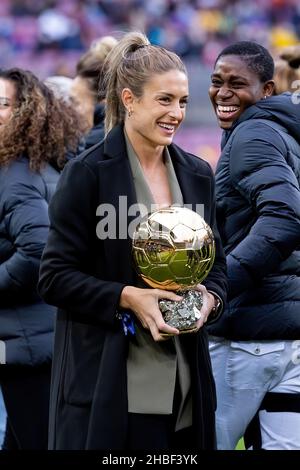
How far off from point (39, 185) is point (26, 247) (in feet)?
1.08

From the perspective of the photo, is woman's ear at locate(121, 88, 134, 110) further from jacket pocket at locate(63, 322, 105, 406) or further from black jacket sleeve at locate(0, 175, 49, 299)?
black jacket sleeve at locate(0, 175, 49, 299)

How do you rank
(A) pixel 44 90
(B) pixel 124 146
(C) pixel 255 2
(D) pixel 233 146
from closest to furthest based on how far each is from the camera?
(B) pixel 124 146 → (D) pixel 233 146 → (A) pixel 44 90 → (C) pixel 255 2

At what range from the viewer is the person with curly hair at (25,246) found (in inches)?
166

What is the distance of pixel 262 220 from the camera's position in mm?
3531

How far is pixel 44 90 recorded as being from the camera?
4.66 m

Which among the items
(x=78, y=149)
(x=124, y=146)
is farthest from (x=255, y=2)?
(x=124, y=146)

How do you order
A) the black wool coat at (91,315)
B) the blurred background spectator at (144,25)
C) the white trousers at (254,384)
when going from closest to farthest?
1. the black wool coat at (91,315)
2. the white trousers at (254,384)
3. the blurred background spectator at (144,25)

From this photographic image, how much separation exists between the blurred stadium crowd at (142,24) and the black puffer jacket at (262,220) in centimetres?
1481

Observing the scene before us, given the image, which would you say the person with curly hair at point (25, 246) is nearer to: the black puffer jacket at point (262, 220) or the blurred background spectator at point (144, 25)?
the black puffer jacket at point (262, 220)

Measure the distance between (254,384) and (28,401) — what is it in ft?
3.67

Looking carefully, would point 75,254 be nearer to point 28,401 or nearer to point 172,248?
point 172,248

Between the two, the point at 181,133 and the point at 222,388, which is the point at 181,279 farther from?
the point at 181,133

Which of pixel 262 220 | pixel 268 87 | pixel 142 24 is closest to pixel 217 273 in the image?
pixel 262 220

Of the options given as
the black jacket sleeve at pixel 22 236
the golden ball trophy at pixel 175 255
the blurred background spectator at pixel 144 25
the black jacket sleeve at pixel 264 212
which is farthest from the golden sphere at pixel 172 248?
the blurred background spectator at pixel 144 25
